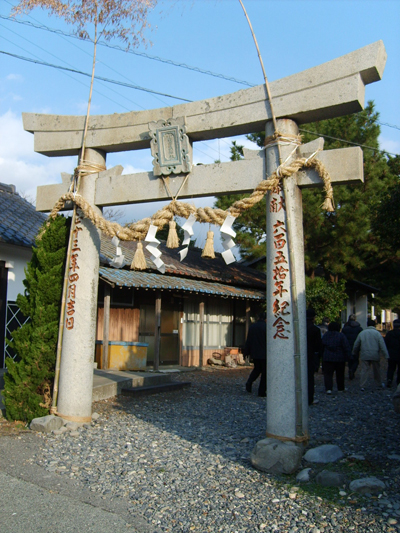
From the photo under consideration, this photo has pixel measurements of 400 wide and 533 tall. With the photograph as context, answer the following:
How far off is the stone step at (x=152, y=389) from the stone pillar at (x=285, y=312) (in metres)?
4.60

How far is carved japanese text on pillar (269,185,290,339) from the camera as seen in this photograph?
17.1 feet

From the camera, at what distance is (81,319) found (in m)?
6.77

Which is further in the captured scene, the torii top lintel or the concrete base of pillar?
the torii top lintel

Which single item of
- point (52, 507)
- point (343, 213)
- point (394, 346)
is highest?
point (343, 213)

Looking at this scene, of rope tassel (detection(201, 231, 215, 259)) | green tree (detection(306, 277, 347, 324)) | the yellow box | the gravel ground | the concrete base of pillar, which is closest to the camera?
the gravel ground

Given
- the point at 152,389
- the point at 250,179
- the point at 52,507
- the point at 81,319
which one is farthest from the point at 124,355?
the point at 52,507

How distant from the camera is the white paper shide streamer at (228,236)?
18.1 feet

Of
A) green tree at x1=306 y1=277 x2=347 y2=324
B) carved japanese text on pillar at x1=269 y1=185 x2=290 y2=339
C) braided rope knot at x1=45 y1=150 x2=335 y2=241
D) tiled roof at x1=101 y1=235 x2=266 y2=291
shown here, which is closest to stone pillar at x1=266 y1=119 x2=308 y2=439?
carved japanese text on pillar at x1=269 y1=185 x2=290 y2=339

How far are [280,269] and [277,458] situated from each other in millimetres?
1993

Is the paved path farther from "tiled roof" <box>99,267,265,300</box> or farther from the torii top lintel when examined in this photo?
"tiled roof" <box>99,267,265,300</box>

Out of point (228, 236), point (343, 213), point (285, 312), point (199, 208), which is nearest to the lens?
point (285, 312)

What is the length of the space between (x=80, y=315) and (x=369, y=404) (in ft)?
17.8

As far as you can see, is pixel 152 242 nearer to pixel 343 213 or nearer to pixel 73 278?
pixel 73 278

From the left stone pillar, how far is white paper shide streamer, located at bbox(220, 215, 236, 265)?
2.25m
